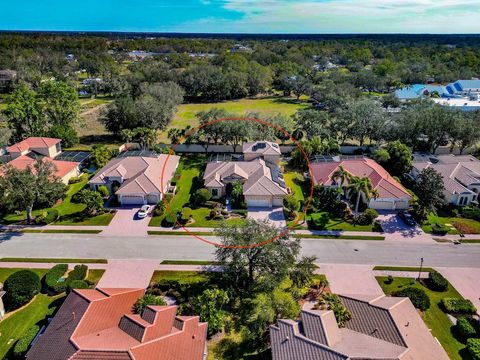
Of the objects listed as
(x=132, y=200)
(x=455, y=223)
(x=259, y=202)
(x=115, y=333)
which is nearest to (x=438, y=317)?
(x=455, y=223)

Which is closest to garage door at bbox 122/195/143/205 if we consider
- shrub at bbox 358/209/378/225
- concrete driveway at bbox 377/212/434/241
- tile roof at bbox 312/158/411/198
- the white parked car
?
Result: the white parked car

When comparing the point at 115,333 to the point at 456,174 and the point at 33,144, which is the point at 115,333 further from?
the point at 456,174

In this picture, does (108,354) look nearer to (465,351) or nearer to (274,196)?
(465,351)

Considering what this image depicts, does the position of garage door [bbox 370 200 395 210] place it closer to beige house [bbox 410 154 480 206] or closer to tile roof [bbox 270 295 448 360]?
beige house [bbox 410 154 480 206]

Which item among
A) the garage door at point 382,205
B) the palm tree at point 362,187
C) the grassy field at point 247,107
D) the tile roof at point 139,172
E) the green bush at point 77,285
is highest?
the palm tree at point 362,187

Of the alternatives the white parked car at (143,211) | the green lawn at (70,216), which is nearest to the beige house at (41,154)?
the green lawn at (70,216)

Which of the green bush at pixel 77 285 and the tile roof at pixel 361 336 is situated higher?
the tile roof at pixel 361 336

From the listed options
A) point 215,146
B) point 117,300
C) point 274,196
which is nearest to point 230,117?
point 215,146

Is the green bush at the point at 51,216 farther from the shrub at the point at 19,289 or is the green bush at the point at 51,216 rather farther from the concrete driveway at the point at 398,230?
the concrete driveway at the point at 398,230
